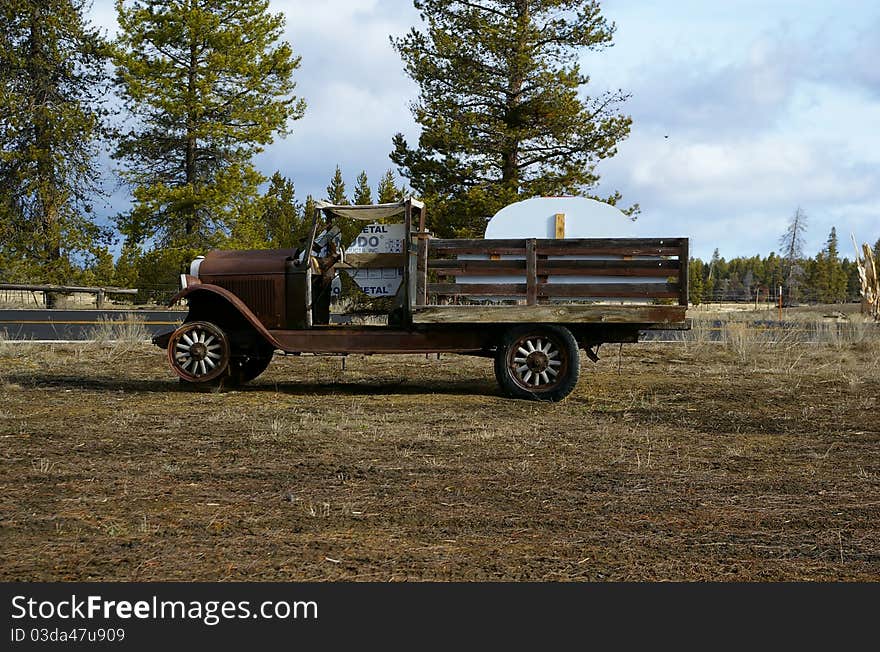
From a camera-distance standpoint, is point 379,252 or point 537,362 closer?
point 537,362

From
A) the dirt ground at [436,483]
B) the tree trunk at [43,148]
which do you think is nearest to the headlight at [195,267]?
the dirt ground at [436,483]

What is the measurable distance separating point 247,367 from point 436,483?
645 cm

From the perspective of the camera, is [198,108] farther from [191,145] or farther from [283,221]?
[283,221]

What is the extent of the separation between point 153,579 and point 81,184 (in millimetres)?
33772

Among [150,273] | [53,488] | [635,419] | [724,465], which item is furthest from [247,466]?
[150,273]

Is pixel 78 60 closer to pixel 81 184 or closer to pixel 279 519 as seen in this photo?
pixel 81 184

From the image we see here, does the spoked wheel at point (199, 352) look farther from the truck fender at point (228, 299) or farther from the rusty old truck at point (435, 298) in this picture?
the truck fender at point (228, 299)

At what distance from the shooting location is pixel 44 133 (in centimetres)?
3412

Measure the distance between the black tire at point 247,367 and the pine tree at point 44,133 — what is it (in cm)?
2489

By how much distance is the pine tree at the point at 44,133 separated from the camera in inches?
1331

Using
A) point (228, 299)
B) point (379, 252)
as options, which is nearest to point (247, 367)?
point (228, 299)

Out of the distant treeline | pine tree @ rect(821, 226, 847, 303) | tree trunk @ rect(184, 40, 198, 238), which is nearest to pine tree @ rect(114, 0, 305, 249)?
tree trunk @ rect(184, 40, 198, 238)

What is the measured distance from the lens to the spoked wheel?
36.4ft

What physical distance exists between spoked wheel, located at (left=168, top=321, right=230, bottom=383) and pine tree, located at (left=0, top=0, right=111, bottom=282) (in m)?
25.5
